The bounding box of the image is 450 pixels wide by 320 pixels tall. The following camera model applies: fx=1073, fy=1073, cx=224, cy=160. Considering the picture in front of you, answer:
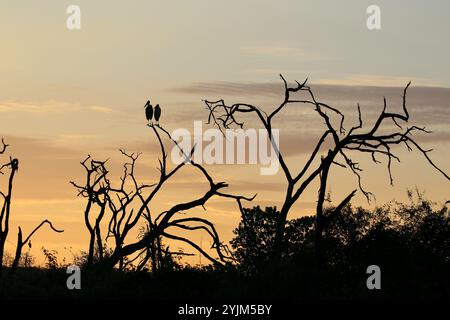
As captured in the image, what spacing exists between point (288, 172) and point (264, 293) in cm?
824

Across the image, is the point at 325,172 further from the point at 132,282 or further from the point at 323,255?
the point at 132,282

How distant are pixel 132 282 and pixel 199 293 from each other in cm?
242

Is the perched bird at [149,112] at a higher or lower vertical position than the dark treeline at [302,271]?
higher

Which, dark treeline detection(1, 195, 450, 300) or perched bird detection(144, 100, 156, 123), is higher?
perched bird detection(144, 100, 156, 123)

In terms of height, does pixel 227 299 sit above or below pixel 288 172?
below

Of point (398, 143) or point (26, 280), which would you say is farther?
point (26, 280)
